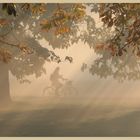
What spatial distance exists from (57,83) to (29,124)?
56 centimetres

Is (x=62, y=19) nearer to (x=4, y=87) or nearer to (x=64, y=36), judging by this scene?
(x=64, y=36)

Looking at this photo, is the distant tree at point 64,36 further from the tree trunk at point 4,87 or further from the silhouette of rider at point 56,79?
the silhouette of rider at point 56,79

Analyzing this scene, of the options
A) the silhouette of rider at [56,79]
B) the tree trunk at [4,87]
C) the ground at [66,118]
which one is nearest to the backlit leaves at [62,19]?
the silhouette of rider at [56,79]

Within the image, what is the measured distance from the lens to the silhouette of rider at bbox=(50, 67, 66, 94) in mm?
5500

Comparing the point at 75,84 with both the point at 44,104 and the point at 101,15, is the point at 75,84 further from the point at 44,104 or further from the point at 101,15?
the point at 101,15

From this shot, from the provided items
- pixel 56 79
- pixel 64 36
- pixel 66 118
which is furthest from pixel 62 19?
pixel 66 118

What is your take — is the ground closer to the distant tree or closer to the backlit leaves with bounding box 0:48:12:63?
the distant tree

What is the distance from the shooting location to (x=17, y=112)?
18.3 ft

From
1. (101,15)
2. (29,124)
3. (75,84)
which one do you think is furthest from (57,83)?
(101,15)

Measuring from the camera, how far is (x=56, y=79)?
555cm

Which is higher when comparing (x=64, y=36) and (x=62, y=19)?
(x=62, y=19)

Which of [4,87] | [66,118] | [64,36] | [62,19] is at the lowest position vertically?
[66,118]

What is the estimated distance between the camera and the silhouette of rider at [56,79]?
217 inches

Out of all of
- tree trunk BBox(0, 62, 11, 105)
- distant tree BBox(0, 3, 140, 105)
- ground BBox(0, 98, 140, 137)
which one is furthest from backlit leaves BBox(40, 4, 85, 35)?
ground BBox(0, 98, 140, 137)
